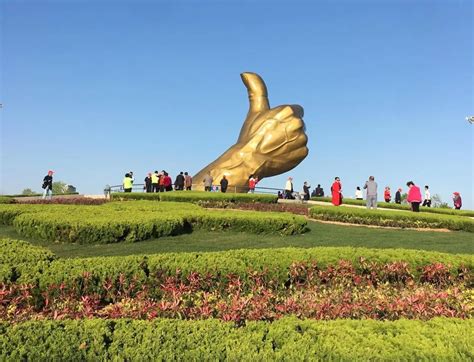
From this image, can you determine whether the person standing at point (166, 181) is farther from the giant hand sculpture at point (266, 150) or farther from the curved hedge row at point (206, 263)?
the curved hedge row at point (206, 263)

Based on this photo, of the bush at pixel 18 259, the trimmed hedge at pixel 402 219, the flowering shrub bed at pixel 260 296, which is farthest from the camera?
the trimmed hedge at pixel 402 219

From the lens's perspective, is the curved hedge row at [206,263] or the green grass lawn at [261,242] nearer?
the curved hedge row at [206,263]

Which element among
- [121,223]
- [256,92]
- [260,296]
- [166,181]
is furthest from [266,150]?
[260,296]

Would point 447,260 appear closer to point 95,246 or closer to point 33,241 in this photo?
point 95,246

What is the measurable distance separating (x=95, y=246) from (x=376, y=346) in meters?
6.35

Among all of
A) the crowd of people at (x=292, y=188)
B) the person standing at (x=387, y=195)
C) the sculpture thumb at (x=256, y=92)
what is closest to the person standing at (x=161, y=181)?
the crowd of people at (x=292, y=188)

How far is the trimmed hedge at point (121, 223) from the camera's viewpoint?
28.5ft

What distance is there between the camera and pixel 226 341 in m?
3.07

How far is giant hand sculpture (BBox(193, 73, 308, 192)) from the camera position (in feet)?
83.0

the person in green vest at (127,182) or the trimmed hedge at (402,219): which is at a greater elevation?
the person in green vest at (127,182)

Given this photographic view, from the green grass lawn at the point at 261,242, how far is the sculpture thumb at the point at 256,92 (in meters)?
17.1

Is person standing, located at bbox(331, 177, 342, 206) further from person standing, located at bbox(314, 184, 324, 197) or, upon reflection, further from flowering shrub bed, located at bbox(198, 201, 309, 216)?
person standing, located at bbox(314, 184, 324, 197)

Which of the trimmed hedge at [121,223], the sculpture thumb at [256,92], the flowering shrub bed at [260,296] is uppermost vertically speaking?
the sculpture thumb at [256,92]

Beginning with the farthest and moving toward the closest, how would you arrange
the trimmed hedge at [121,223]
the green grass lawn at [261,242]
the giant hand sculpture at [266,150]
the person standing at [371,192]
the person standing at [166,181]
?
1. the giant hand sculpture at [266,150]
2. the person standing at [166,181]
3. the person standing at [371,192]
4. the trimmed hedge at [121,223]
5. the green grass lawn at [261,242]
